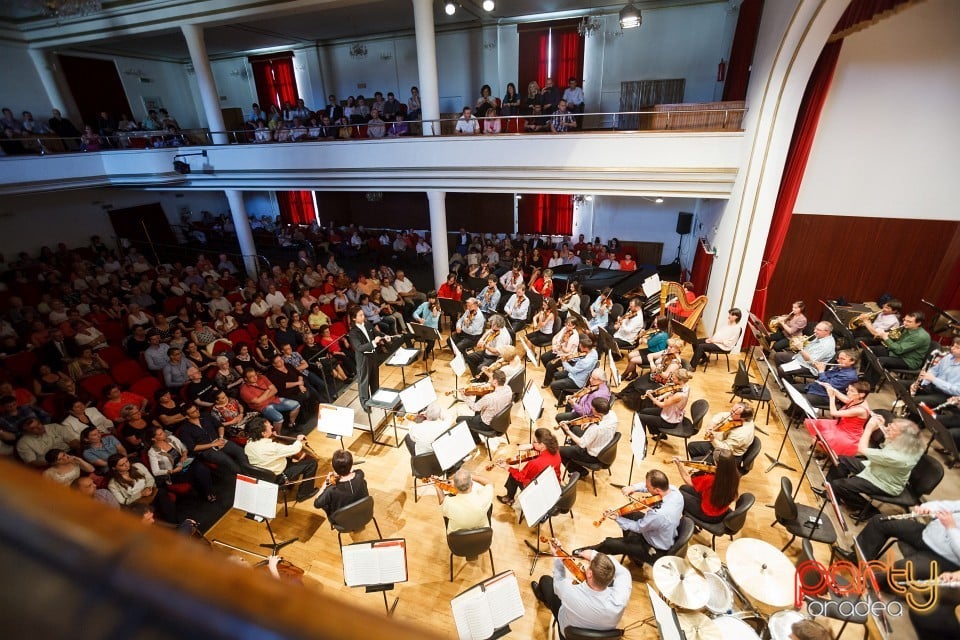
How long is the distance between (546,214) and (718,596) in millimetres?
11600

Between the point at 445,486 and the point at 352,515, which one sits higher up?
the point at 445,486

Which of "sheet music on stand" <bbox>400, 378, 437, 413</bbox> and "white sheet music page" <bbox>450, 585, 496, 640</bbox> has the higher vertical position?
"sheet music on stand" <bbox>400, 378, 437, 413</bbox>

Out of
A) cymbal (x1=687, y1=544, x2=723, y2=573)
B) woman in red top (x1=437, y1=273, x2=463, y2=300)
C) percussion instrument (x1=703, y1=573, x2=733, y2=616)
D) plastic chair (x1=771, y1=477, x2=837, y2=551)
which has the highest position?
woman in red top (x1=437, y1=273, x2=463, y2=300)

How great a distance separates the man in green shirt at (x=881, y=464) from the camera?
13.0 ft

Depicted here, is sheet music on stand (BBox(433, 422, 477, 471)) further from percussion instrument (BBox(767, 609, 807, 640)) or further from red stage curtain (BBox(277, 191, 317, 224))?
red stage curtain (BBox(277, 191, 317, 224))

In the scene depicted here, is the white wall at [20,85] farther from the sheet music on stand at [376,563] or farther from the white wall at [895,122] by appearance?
the white wall at [895,122]

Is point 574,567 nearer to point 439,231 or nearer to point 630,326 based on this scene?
point 630,326

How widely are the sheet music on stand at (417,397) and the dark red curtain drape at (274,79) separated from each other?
1404cm

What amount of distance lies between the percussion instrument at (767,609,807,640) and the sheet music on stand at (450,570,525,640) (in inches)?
73.2

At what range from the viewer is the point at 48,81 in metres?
12.5

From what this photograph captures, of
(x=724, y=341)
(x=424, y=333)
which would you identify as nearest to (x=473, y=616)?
(x=424, y=333)

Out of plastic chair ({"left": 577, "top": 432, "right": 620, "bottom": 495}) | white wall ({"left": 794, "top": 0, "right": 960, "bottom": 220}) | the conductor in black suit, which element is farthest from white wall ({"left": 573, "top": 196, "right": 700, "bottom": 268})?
plastic chair ({"left": 577, "top": 432, "right": 620, "bottom": 495})

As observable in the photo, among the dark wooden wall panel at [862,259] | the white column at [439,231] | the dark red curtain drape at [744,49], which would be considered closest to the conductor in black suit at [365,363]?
the white column at [439,231]

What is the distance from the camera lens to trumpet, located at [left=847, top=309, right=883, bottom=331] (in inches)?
271
